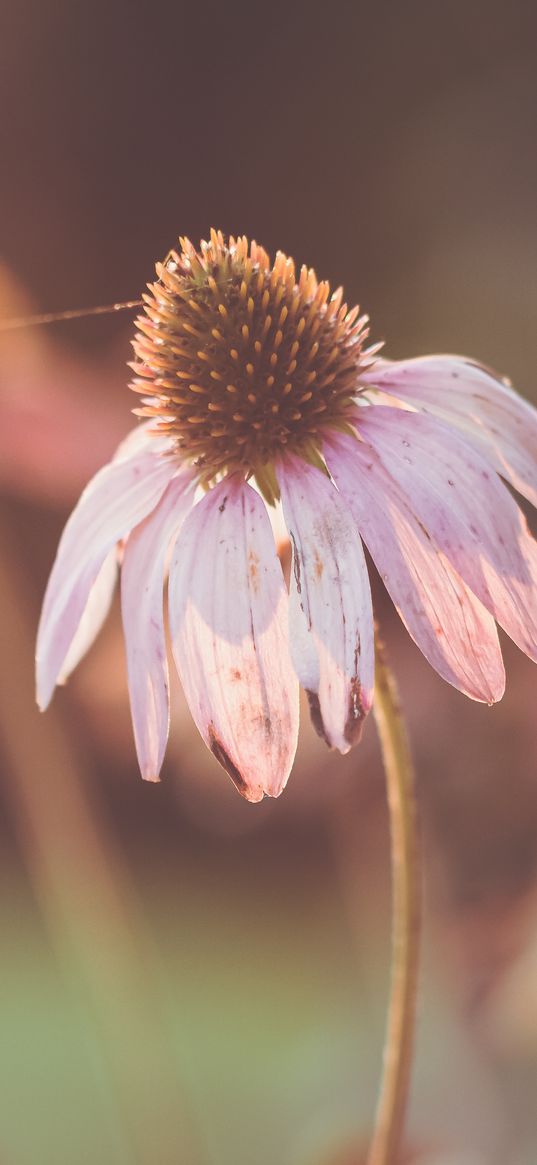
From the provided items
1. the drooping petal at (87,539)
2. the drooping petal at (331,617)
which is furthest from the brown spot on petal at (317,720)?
the drooping petal at (87,539)

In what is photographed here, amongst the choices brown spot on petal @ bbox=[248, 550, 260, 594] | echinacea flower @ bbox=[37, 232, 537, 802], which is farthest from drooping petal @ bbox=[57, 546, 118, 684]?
brown spot on petal @ bbox=[248, 550, 260, 594]

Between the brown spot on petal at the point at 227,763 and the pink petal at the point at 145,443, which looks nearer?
the brown spot on petal at the point at 227,763

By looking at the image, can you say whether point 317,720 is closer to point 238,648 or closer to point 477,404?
point 238,648

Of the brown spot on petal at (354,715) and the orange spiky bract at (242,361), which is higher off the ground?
the orange spiky bract at (242,361)

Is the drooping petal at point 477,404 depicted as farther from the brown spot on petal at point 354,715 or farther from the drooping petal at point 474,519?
the brown spot on petal at point 354,715

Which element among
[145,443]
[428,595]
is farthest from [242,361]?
[428,595]

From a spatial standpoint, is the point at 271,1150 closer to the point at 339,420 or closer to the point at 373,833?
the point at 373,833

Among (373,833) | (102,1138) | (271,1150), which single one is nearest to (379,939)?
(373,833)
